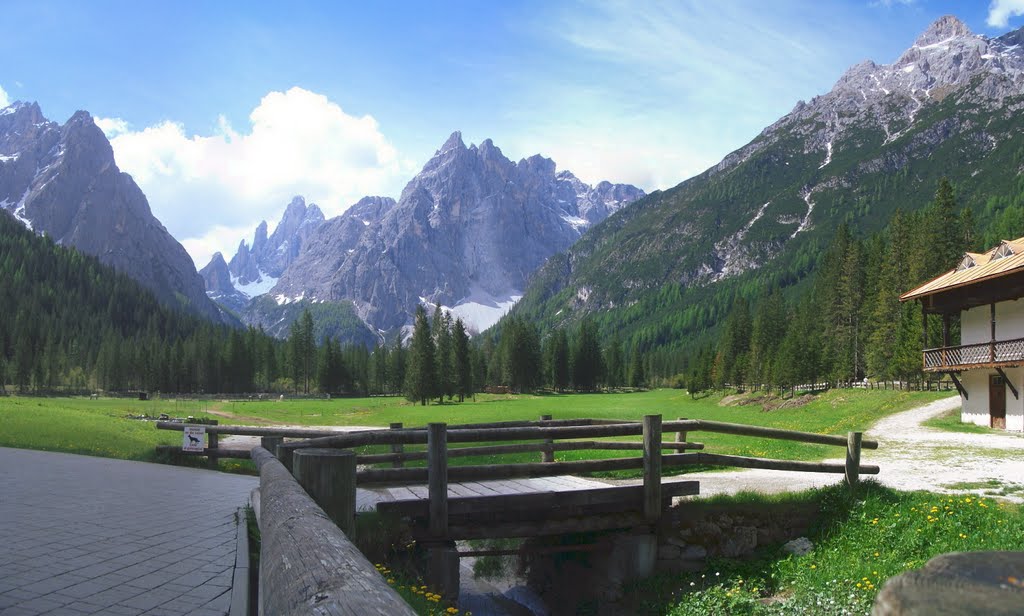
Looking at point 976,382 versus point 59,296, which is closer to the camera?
point 976,382

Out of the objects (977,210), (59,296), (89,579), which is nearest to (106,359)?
(59,296)

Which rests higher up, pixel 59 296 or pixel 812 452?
pixel 59 296

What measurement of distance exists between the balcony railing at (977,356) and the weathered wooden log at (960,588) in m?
38.0

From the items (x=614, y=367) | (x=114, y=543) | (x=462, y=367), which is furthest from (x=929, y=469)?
(x=614, y=367)

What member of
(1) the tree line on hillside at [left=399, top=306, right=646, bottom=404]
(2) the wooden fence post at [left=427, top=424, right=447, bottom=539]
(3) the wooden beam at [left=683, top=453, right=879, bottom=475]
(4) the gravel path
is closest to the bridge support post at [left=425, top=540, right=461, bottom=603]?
(2) the wooden fence post at [left=427, top=424, right=447, bottom=539]

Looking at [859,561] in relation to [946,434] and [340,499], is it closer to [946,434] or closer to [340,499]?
[340,499]

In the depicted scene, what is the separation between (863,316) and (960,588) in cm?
7822

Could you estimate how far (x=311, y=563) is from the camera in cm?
257

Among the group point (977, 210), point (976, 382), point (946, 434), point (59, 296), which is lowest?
point (946, 434)

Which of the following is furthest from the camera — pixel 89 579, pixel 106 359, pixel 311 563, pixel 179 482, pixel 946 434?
pixel 106 359

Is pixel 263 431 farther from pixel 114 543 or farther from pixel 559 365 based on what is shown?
pixel 559 365

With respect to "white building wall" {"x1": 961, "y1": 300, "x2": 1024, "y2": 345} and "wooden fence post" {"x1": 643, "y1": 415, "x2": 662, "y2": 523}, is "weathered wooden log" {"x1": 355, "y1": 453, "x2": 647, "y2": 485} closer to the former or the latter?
"wooden fence post" {"x1": 643, "y1": 415, "x2": 662, "y2": 523}

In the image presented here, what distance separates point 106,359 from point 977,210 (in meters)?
223

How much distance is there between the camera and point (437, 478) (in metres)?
9.29
